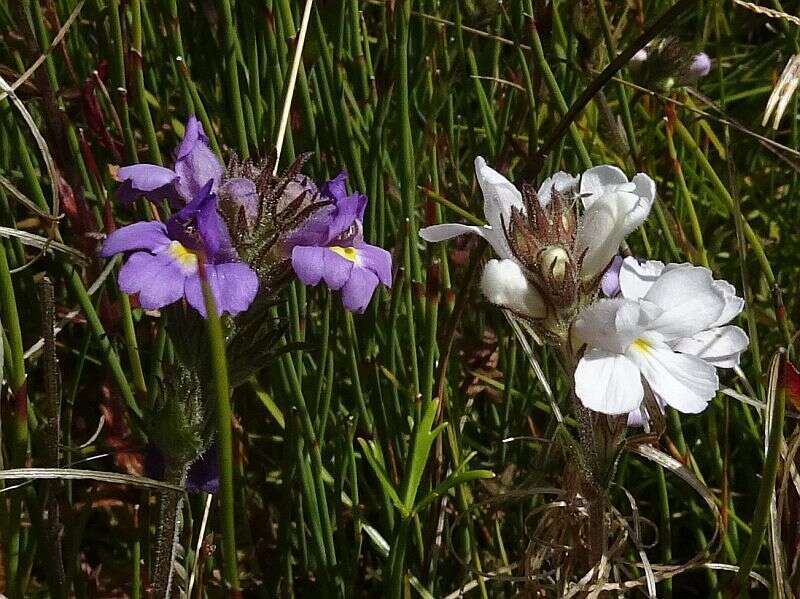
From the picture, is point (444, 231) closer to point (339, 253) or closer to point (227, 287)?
point (339, 253)

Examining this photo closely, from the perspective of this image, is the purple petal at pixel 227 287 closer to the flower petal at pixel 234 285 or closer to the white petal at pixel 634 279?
the flower petal at pixel 234 285

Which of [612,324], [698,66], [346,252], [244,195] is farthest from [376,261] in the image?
[698,66]

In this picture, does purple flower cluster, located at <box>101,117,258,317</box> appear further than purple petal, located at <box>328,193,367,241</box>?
No

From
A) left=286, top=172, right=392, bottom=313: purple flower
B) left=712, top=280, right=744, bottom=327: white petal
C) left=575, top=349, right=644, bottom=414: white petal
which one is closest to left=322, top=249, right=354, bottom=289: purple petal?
left=286, top=172, right=392, bottom=313: purple flower

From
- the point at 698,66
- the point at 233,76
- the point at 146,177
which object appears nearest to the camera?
the point at 146,177

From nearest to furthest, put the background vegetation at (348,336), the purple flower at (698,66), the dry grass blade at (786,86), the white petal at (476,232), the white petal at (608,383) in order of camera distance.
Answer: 1. the white petal at (608,383)
2. the white petal at (476,232)
3. the dry grass blade at (786,86)
4. the background vegetation at (348,336)
5. the purple flower at (698,66)

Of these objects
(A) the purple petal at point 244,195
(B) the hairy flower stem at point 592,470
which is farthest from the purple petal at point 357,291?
(B) the hairy flower stem at point 592,470

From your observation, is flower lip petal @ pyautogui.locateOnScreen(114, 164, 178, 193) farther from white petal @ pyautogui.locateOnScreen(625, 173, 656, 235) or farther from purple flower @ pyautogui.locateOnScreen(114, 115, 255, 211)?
white petal @ pyautogui.locateOnScreen(625, 173, 656, 235)

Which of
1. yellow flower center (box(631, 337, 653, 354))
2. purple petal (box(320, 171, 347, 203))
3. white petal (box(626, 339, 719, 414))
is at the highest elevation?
purple petal (box(320, 171, 347, 203))
